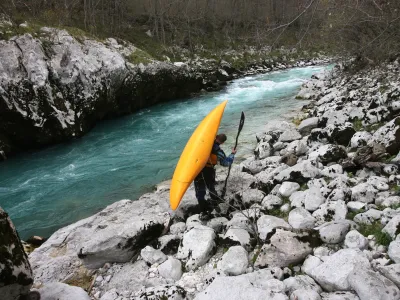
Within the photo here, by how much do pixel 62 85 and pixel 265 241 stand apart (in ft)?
32.3

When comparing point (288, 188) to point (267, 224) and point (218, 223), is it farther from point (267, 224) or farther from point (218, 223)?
point (218, 223)

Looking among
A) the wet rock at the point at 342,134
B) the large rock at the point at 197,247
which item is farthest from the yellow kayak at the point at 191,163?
the wet rock at the point at 342,134

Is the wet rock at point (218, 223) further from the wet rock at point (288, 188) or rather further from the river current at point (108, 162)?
the river current at point (108, 162)

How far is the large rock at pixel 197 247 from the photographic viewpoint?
347 centimetres

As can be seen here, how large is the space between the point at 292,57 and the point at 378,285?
28.7 metres

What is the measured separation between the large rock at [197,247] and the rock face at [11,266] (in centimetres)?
163

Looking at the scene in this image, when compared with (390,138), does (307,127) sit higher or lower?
lower

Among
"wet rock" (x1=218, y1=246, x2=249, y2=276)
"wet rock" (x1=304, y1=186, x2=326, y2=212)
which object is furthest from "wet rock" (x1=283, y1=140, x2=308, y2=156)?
"wet rock" (x1=218, y1=246, x2=249, y2=276)

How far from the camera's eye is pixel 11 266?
2408 mm

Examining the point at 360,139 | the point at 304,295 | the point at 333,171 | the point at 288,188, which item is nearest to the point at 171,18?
the point at 360,139

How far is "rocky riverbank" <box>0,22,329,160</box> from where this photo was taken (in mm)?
9625

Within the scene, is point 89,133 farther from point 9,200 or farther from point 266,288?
point 266,288

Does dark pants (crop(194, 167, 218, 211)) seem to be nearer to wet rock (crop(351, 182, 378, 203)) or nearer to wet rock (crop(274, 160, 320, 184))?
wet rock (crop(274, 160, 320, 184))

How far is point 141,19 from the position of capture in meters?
28.3
